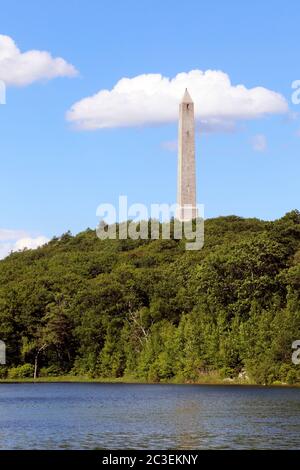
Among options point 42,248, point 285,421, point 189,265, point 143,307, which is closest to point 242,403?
point 285,421

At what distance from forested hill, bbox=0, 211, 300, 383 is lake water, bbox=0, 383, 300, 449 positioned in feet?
37.0

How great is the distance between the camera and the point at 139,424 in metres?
48.1

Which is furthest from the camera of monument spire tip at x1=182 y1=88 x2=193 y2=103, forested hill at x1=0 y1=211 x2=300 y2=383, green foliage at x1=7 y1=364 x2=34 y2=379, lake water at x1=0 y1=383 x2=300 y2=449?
monument spire tip at x1=182 y1=88 x2=193 y2=103

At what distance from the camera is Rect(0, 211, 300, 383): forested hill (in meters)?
88.3

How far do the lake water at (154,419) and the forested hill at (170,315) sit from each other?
1126 centimetres

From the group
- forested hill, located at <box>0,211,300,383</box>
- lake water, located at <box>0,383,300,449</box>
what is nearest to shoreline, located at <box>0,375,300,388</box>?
forested hill, located at <box>0,211,300,383</box>

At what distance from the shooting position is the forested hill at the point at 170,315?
88312 millimetres

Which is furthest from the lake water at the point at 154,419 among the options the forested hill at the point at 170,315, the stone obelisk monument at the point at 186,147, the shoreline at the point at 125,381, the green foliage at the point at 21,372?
the stone obelisk monument at the point at 186,147

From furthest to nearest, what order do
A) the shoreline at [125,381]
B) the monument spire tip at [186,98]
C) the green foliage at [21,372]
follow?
the monument spire tip at [186,98]
the green foliage at [21,372]
the shoreline at [125,381]

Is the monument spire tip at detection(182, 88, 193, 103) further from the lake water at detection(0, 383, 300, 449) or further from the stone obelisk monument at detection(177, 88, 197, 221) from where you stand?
the lake water at detection(0, 383, 300, 449)

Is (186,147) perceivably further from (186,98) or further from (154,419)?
(154,419)

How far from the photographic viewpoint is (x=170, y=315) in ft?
353

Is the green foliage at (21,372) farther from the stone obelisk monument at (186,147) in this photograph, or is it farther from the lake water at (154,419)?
the lake water at (154,419)
